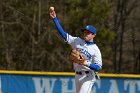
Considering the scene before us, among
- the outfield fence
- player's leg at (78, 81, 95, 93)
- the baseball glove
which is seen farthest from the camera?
the outfield fence

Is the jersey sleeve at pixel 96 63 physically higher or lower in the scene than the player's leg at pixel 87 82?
higher

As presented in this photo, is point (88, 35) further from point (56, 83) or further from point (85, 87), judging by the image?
point (56, 83)

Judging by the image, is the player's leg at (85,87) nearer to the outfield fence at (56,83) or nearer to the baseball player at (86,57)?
the baseball player at (86,57)

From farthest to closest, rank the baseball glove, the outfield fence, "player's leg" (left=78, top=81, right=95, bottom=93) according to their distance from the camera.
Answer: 1. the outfield fence
2. "player's leg" (left=78, top=81, right=95, bottom=93)
3. the baseball glove

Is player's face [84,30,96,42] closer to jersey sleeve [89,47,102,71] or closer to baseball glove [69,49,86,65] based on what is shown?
jersey sleeve [89,47,102,71]

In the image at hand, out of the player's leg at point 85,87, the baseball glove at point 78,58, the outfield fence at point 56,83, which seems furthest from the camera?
the outfield fence at point 56,83

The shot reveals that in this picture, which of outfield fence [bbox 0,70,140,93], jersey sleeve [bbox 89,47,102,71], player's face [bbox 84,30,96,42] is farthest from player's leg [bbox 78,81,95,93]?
outfield fence [bbox 0,70,140,93]

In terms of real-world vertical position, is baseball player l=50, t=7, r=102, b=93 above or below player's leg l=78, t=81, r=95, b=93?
above

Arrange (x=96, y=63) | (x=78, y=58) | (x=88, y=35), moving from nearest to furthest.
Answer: (x=78, y=58)
(x=96, y=63)
(x=88, y=35)

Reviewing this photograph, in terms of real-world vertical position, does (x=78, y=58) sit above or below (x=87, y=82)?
above

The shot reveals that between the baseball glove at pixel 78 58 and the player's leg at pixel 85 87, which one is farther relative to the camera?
the player's leg at pixel 85 87

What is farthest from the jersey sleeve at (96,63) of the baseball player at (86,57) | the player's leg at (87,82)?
the player's leg at (87,82)

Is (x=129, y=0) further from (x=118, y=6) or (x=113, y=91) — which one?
(x=113, y=91)

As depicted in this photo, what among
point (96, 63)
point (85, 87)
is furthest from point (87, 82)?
point (96, 63)
